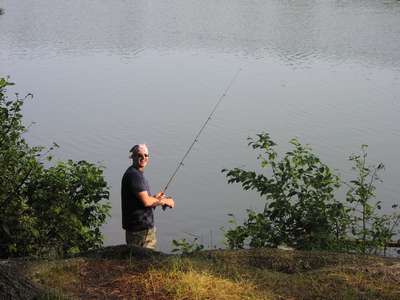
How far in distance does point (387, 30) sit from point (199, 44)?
9.09m

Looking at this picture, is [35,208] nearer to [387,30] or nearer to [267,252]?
[267,252]

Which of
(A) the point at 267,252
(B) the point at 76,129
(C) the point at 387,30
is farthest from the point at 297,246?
(C) the point at 387,30

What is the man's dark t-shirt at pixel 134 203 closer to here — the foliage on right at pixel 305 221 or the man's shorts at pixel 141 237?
the man's shorts at pixel 141 237

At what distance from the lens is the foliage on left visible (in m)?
6.43

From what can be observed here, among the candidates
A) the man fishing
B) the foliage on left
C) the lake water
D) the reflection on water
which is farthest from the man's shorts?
the reflection on water

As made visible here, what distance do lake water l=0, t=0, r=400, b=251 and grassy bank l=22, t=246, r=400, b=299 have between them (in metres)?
4.05

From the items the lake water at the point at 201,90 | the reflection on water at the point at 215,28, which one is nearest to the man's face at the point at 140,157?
the lake water at the point at 201,90

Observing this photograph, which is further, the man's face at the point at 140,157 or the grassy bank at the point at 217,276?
the man's face at the point at 140,157

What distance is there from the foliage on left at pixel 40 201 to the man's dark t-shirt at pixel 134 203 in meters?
0.50

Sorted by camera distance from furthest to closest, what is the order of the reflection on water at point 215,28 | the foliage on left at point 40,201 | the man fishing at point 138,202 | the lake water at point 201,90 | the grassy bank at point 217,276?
the reflection on water at point 215,28, the lake water at point 201,90, the foliage on left at point 40,201, the man fishing at point 138,202, the grassy bank at point 217,276

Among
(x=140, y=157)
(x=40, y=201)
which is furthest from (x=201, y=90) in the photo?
(x=140, y=157)

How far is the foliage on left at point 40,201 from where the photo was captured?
21.1 ft

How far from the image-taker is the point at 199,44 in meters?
27.9

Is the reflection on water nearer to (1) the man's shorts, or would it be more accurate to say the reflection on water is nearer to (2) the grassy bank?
(1) the man's shorts
